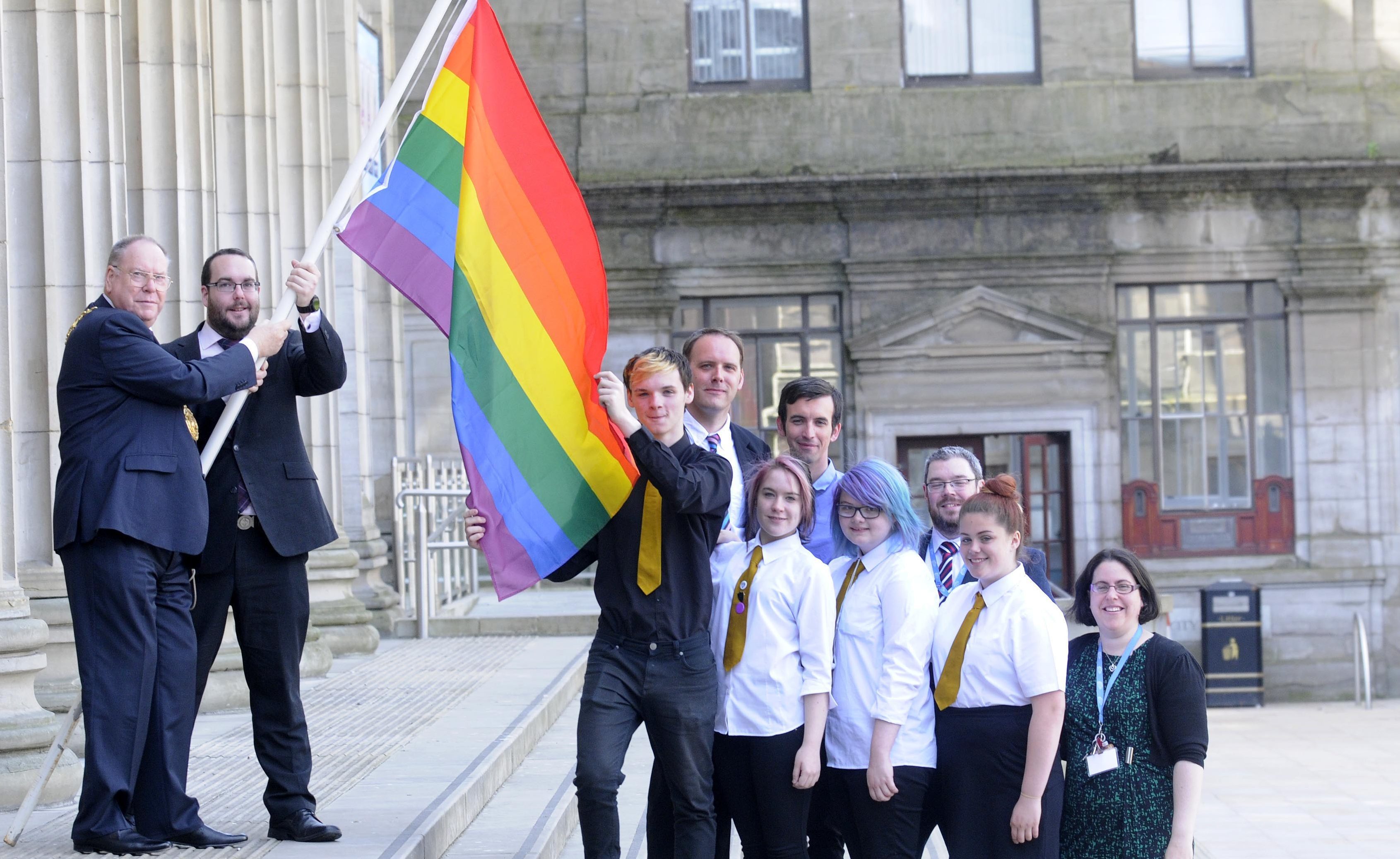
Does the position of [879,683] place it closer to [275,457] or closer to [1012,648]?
[1012,648]

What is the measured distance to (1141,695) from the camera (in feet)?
14.4

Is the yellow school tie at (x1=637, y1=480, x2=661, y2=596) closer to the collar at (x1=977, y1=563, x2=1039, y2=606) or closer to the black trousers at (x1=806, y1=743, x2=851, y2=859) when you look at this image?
the black trousers at (x1=806, y1=743, x2=851, y2=859)

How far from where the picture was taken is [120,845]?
188 inches

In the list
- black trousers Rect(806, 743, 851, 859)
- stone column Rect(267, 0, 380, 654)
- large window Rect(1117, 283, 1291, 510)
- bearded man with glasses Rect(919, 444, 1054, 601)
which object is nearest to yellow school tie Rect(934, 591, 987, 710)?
black trousers Rect(806, 743, 851, 859)

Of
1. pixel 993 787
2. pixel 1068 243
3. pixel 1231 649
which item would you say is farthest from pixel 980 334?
pixel 993 787

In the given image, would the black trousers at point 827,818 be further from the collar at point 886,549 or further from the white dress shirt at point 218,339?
the white dress shirt at point 218,339

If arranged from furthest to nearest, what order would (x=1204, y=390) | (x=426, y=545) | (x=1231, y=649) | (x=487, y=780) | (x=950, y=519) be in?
1. (x=1204, y=390)
2. (x=1231, y=649)
3. (x=426, y=545)
4. (x=487, y=780)
5. (x=950, y=519)

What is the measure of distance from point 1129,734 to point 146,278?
3327 mm

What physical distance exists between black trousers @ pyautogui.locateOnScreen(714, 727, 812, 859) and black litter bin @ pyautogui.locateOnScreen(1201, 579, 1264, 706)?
14.4m

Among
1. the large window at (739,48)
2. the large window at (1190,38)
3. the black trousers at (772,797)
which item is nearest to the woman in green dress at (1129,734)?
the black trousers at (772,797)

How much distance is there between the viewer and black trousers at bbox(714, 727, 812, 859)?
4.56 m

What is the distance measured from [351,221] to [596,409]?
1.03 metres

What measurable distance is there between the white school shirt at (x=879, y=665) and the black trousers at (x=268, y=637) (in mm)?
1838

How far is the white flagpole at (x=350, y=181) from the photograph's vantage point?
473cm
